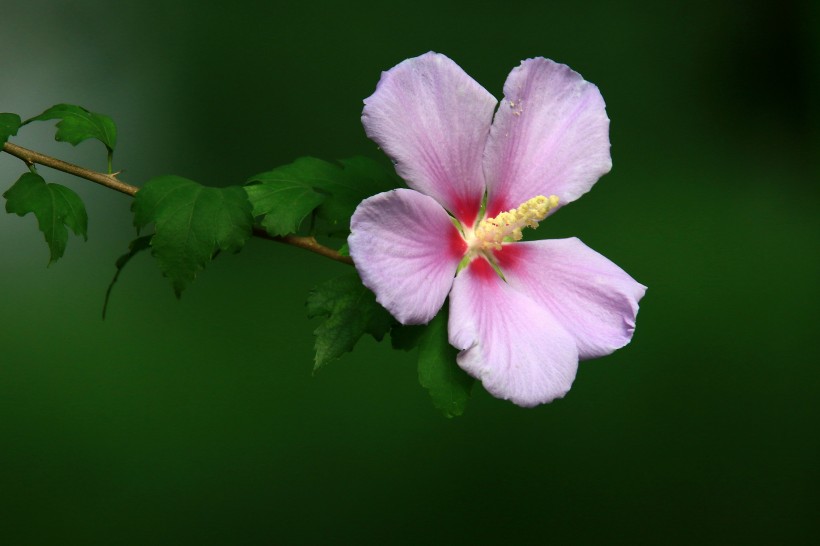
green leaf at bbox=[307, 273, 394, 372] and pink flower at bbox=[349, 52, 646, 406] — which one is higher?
pink flower at bbox=[349, 52, 646, 406]

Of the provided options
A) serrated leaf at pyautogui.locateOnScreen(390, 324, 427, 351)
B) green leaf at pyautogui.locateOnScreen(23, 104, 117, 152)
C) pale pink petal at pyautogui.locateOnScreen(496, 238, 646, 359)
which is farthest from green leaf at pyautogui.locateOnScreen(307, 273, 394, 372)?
green leaf at pyautogui.locateOnScreen(23, 104, 117, 152)

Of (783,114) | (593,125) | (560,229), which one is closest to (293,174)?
(593,125)

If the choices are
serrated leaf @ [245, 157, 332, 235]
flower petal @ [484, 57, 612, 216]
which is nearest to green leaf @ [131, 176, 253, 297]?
serrated leaf @ [245, 157, 332, 235]

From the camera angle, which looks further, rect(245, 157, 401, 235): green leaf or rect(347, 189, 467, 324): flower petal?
rect(245, 157, 401, 235): green leaf

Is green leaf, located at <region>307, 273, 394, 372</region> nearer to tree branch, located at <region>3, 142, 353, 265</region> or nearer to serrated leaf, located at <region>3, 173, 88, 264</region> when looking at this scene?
tree branch, located at <region>3, 142, 353, 265</region>

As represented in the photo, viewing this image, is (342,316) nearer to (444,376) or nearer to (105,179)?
(444,376)

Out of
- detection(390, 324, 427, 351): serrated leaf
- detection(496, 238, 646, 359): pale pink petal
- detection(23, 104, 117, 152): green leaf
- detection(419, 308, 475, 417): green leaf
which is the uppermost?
detection(23, 104, 117, 152): green leaf

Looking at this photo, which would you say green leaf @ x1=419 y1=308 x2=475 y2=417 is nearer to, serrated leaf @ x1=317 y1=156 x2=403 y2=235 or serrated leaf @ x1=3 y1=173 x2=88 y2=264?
serrated leaf @ x1=317 y1=156 x2=403 y2=235

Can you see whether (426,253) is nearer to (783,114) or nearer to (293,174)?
(293,174)

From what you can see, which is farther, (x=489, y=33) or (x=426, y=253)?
(x=489, y=33)
